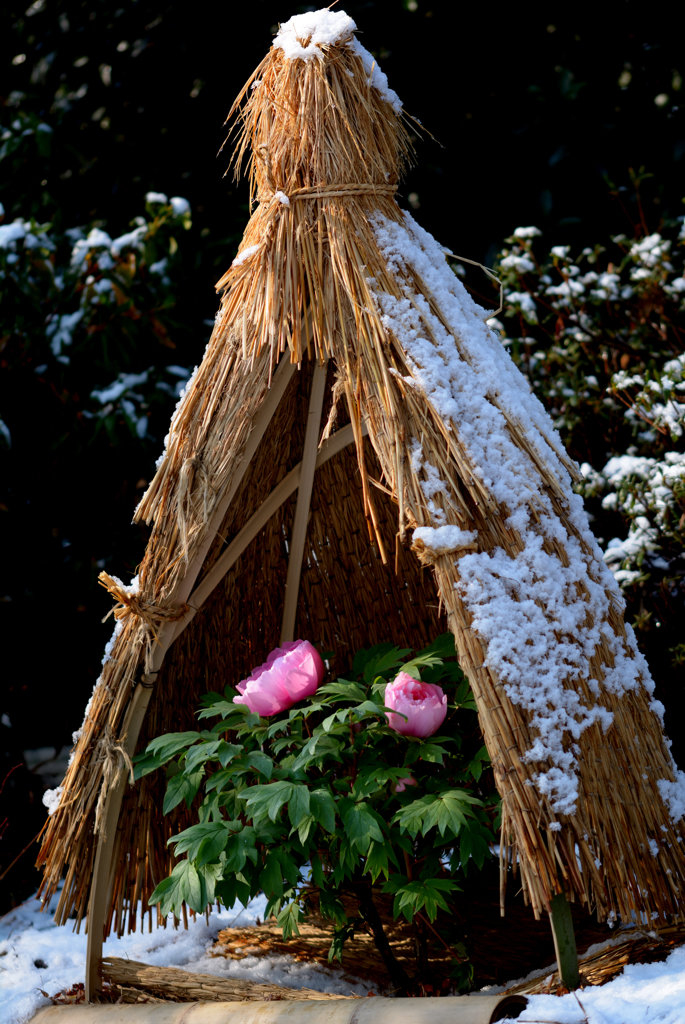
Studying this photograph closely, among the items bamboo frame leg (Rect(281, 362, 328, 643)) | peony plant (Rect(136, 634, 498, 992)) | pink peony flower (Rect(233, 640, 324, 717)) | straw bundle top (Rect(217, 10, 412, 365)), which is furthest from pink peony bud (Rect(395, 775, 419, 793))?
straw bundle top (Rect(217, 10, 412, 365))

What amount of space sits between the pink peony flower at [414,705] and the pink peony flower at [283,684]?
0.20m

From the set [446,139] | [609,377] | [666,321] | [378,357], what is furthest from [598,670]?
[446,139]

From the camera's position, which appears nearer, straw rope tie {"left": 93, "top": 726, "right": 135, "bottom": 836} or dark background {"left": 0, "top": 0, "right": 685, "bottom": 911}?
straw rope tie {"left": 93, "top": 726, "right": 135, "bottom": 836}

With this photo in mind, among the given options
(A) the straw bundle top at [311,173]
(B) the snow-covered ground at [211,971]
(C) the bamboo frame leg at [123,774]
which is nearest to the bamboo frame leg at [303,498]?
(C) the bamboo frame leg at [123,774]

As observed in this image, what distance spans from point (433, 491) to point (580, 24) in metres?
2.94

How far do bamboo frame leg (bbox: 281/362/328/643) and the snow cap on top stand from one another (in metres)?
0.66

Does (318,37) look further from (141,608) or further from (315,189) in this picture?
(141,608)

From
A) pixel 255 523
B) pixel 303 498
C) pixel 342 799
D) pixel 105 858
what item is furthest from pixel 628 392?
pixel 105 858

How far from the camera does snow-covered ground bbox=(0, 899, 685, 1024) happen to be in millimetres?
1353

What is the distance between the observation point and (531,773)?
1.38 metres

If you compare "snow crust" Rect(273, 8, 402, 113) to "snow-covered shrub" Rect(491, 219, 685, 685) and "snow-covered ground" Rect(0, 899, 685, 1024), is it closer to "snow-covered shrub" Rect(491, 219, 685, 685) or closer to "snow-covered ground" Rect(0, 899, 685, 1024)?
"snow-covered shrub" Rect(491, 219, 685, 685)

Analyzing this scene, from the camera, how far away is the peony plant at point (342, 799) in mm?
1572

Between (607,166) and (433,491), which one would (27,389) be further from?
(607,166)

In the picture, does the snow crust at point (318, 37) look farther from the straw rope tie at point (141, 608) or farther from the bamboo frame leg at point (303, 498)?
the straw rope tie at point (141, 608)
